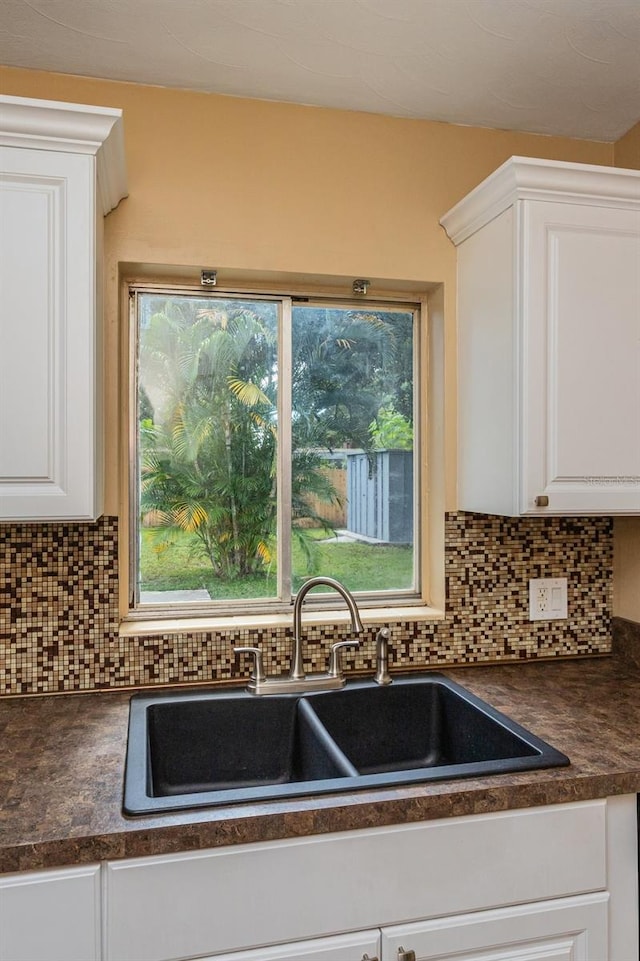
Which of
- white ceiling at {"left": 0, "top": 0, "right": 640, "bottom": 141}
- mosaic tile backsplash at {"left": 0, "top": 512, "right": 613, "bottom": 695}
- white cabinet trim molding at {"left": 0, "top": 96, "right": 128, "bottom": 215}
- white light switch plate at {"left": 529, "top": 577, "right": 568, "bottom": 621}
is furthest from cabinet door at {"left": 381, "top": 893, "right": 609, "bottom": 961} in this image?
white ceiling at {"left": 0, "top": 0, "right": 640, "bottom": 141}

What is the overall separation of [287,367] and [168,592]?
71 centimetres

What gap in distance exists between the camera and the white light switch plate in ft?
6.73

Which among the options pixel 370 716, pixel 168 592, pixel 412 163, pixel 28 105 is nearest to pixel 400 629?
pixel 370 716

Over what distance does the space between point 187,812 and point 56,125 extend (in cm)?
134

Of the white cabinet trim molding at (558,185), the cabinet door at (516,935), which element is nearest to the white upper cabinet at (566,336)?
the white cabinet trim molding at (558,185)

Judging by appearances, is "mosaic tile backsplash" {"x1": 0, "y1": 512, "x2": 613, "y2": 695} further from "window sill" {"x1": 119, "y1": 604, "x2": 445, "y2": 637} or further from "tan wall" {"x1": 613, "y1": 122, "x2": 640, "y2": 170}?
"tan wall" {"x1": 613, "y1": 122, "x2": 640, "y2": 170}

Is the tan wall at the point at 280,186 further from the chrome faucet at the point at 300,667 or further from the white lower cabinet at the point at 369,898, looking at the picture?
the white lower cabinet at the point at 369,898

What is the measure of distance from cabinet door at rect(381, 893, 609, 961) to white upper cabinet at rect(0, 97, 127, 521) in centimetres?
100

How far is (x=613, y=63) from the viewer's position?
1.74 meters

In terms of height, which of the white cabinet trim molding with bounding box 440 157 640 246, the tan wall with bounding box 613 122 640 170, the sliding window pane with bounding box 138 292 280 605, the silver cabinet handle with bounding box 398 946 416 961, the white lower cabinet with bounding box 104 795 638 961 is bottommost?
the silver cabinet handle with bounding box 398 946 416 961

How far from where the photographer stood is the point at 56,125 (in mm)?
1436

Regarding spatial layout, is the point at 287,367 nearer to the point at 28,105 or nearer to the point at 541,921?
the point at 28,105

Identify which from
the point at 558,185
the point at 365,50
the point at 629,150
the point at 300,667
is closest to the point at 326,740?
the point at 300,667

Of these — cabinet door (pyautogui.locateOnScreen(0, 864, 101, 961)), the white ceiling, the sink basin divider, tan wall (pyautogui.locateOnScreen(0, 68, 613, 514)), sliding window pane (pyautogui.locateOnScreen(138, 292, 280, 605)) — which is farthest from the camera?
sliding window pane (pyautogui.locateOnScreen(138, 292, 280, 605))
